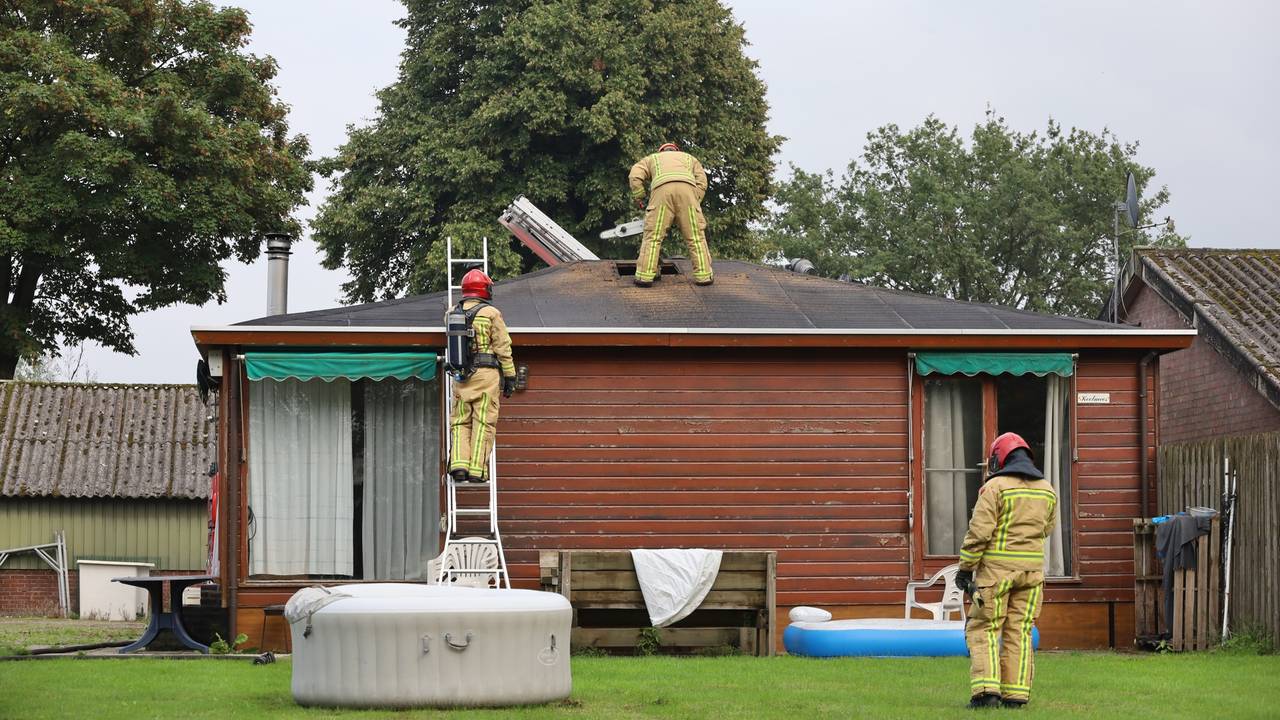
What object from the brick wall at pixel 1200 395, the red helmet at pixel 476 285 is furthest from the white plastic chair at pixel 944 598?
the brick wall at pixel 1200 395

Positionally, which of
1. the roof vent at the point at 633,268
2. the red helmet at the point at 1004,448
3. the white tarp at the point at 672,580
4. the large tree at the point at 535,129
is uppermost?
the large tree at the point at 535,129

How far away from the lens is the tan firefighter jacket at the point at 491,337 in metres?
14.5

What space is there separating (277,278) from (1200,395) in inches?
510

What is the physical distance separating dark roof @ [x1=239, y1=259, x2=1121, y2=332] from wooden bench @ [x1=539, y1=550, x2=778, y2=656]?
96.7 inches

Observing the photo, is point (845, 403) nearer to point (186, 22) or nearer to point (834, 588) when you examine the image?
point (834, 588)

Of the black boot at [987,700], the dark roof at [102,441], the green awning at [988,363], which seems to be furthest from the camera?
the dark roof at [102,441]

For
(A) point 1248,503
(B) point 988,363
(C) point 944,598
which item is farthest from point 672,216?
(A) point 1248,503

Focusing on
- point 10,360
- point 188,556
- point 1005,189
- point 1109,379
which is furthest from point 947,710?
point 1005,189

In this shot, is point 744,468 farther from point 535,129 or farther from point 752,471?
point 535,129

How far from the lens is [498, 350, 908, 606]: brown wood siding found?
16.0m

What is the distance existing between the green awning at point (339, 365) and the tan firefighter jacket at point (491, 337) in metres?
1.18

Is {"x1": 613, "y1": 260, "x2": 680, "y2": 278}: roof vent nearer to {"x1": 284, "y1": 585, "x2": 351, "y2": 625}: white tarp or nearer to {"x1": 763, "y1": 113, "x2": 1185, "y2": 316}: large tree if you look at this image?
{"x1": 284, "y1": 585, "x2": 351, "y2": 625}: white tarp

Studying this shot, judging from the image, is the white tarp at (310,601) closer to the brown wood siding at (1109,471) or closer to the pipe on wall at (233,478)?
the pipe on wall at (233,478)

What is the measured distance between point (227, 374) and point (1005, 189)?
136 feet
